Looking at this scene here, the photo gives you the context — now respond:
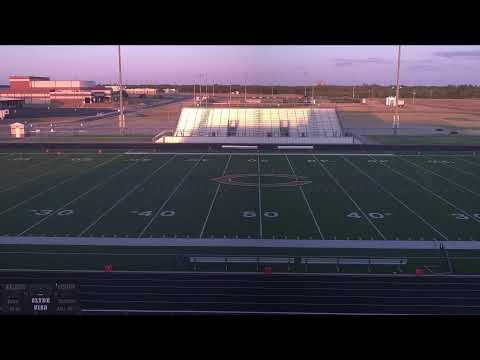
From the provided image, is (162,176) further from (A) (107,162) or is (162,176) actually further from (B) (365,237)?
(B) (365,237)

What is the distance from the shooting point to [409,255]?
5336mm

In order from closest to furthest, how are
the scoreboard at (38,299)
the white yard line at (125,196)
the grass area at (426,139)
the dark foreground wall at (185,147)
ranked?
the scoreboard at (38,299) < the white yard line at (125,196) < the dark foreground wall at (185,147) < the grass area at (426,139)

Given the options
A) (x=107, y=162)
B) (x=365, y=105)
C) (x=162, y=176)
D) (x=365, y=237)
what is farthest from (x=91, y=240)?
(x=365, y=105)

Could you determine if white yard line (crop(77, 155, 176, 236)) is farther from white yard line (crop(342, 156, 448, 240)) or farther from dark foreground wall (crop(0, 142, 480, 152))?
white yard line (crop(342, 156, 448, 240))

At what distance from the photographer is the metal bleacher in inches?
579

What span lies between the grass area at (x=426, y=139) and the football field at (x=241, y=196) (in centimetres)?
251

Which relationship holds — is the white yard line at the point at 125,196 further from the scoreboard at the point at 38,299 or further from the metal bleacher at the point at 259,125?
the scoreboard at the point at 38,299

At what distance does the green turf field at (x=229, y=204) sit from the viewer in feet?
17.9

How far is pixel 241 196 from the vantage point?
8.06 metres

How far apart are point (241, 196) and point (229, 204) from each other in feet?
2.04

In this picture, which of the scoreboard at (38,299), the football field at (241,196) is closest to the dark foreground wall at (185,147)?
the football field at (241,196)

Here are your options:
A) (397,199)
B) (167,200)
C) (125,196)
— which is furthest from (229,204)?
(397,199)

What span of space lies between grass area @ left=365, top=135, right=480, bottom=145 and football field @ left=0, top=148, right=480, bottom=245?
2.51 metres
